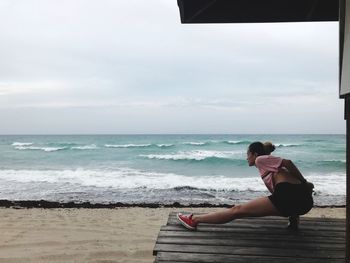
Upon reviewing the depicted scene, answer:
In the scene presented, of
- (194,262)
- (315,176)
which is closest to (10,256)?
(194,262)

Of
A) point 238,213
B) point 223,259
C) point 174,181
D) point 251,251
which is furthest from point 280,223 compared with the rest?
point 174,181

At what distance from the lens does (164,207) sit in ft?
38.5

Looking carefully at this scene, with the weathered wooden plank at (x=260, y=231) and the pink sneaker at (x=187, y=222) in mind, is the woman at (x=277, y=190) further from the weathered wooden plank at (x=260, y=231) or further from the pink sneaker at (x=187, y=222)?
the pink sneaker at (x=187, y=222)

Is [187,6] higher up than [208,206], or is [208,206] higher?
[187,6]

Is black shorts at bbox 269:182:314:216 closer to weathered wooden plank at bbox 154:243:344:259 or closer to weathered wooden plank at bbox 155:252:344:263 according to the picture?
weathered wooden plank at bbox 154:243:344:259

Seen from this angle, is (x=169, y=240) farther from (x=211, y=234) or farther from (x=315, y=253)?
(x=315, y=253)

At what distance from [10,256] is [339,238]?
16.3 feet

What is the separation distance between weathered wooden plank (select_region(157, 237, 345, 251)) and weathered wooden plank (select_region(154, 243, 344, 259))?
9 cm

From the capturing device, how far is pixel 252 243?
13.2 ft

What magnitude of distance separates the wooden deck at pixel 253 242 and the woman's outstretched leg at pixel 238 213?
9cm

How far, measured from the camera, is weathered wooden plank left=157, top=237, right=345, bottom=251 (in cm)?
392

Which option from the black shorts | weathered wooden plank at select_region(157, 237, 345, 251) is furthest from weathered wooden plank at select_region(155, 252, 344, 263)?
the black shorts

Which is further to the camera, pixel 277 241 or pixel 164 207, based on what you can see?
pixel 164 207

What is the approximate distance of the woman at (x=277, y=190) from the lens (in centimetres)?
401
